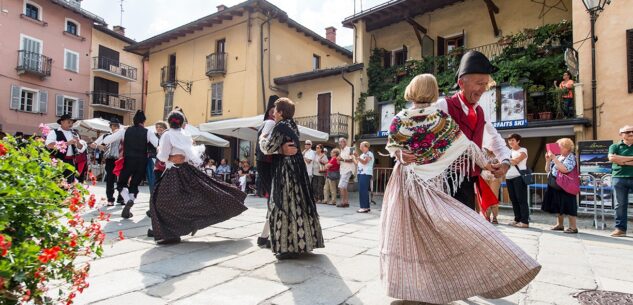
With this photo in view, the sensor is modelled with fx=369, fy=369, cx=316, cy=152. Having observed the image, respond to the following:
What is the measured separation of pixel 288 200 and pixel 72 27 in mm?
29794

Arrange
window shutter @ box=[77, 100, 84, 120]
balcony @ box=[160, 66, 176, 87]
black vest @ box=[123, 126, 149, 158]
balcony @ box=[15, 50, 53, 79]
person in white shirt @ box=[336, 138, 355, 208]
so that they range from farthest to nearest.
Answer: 1. window shutter @ box=[77, 100, 84, 120]
2. balcony @ box=[160, 66, 176, 87]
3. balcony @ box=[15, 50, 53, 79]
4. person in white shirt @ box=[336, 138, 355, 208]
5. black vest @ box=[123, 126, 149, 158]

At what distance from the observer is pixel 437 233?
2.30 metres

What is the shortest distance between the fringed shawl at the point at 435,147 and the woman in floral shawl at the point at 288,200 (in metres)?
1.53

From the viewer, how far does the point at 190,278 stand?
3.00 m

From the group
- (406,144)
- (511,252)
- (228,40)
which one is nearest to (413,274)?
(511,252)

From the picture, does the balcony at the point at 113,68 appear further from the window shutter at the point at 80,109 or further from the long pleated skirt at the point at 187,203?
the long pleated skirt at the point at 187,203

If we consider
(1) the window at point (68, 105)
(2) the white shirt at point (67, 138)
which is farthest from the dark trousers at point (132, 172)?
(1) the window at point (68, 105)

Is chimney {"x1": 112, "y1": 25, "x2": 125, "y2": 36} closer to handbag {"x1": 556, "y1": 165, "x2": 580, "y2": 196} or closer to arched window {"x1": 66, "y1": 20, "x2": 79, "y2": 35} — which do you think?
arched window {"x1": 66, "y1": 20, "x2": 79, "y2": 35}

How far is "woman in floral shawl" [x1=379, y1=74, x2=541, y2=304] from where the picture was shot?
7.12 ft

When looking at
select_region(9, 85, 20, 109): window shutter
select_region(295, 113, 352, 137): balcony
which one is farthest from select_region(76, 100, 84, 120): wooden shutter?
select_region(295, 113, 352, 137): balcony

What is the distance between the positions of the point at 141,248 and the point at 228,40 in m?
18.2

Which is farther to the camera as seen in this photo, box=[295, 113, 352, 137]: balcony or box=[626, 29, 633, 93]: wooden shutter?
box=[295, 113, 352, 137]: balcony

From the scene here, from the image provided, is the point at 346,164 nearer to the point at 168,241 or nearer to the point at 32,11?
the point at 168,241

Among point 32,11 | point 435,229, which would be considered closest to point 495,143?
point 435,229
